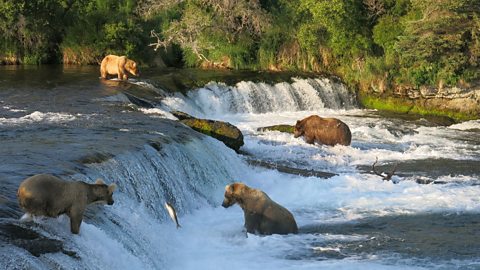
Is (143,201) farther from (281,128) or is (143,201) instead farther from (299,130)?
(281,128)

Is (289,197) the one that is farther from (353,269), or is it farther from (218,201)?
(353,269)

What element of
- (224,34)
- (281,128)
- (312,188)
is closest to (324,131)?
(281,128)

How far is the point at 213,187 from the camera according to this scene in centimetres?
1339

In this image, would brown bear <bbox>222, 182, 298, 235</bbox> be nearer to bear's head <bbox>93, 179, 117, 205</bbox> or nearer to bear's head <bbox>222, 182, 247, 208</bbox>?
bear's head <bbox>222, 182, 247, 208</bbox>

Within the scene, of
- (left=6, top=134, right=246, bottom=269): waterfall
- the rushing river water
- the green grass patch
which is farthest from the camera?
the green grass patch

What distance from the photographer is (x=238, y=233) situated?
10.9 metres

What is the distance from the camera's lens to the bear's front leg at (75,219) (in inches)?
296

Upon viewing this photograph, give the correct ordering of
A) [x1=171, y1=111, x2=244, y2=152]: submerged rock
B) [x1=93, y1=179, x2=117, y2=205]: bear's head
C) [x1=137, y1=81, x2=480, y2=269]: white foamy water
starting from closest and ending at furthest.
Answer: [x1=93, y1=179, x2=117, y2=205]: bear's head, [x1=137, y1=81, x2=480, y2=269]: white foamy water, [x1=171, y1=111, x2=244, y2=152]: submerged rock

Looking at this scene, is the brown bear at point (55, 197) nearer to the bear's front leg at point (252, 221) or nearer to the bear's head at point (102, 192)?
the bear's head at point (102, 192)

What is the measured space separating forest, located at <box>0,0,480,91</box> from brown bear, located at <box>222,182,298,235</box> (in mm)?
14851

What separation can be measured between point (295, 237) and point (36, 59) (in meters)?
21.5

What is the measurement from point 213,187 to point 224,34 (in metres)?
17.0

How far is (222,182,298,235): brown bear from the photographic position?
34.6 feet

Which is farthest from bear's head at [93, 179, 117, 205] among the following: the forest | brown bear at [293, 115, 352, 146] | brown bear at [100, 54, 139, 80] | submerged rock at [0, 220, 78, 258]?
the forest
